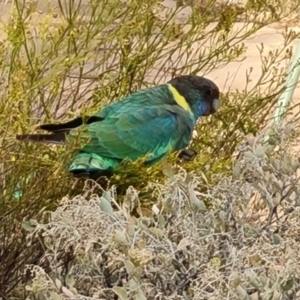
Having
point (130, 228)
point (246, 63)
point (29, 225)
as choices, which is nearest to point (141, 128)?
point (29, 225)

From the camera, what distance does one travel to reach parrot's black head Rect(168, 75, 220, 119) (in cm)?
165

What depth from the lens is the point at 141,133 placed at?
1510 millimetres

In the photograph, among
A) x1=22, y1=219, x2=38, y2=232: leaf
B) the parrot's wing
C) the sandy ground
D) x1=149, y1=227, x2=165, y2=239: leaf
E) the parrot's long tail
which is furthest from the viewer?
the sandy ground

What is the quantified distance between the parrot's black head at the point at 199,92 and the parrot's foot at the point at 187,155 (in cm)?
12

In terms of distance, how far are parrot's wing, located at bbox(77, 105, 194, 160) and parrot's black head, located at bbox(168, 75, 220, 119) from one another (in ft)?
0.14

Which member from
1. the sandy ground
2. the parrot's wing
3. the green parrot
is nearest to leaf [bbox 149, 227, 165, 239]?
the green parrot

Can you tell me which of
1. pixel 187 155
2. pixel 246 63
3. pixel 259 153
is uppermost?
pixel 259 153

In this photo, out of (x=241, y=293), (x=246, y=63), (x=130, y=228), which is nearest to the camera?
(x=241, y=293)

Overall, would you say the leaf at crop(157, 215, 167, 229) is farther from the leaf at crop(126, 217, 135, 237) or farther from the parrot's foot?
the parrot's foot

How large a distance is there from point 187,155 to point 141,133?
0.10m

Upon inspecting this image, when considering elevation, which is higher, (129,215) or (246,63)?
(129,215)

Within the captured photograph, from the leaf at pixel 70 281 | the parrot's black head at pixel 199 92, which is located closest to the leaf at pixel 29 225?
the leaf at pixel 70 281

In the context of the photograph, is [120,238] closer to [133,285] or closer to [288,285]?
[133,285]

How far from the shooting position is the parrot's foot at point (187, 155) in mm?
1536
